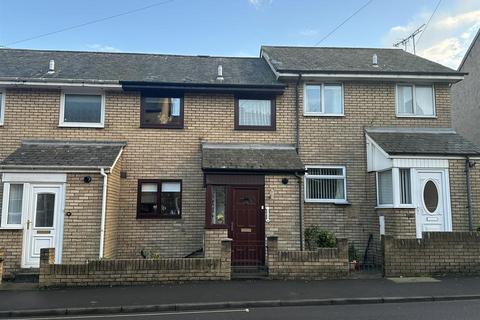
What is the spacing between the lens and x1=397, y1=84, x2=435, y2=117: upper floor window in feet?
43.7

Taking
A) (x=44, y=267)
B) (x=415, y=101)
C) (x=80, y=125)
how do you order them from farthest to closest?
(x=415, y=101)
(x=80, y=125)
(x=44, y=267)

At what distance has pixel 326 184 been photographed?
12.8m

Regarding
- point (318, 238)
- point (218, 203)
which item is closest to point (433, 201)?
point (318, 238)

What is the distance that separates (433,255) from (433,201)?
2086 millimetres

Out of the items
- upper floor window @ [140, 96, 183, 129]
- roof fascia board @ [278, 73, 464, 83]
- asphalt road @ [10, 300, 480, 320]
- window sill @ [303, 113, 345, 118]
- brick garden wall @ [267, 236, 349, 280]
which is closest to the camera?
asphalt road @ [10, 300, 480, 320]

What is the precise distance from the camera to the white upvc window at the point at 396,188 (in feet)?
37.1

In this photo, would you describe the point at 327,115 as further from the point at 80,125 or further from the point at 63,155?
the point at 63,155

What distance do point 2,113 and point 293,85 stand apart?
8811mm

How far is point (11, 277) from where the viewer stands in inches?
394

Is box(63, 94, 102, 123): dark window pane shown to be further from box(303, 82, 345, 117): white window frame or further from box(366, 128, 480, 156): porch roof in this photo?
box(366, 128, 480, 156): porch roof

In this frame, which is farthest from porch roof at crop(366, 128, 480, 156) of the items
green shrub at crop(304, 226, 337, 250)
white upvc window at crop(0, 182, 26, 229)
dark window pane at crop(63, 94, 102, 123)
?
white upvc window at crop(0, 182, 26, 229)

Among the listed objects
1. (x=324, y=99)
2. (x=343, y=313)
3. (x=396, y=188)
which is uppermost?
(x=324, y=99)

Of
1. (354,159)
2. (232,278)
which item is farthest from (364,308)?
(354,159)

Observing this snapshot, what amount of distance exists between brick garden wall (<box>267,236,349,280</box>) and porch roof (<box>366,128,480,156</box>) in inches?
136
